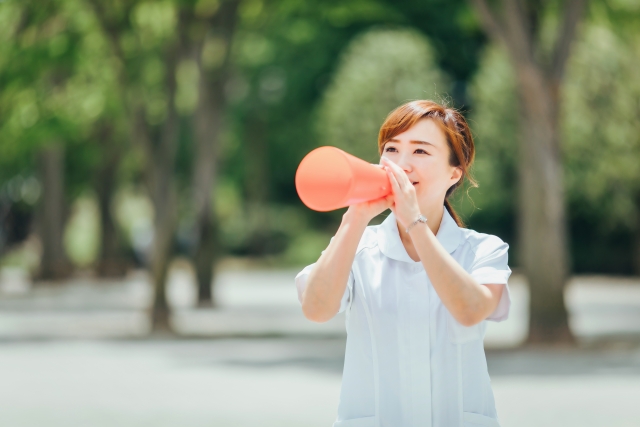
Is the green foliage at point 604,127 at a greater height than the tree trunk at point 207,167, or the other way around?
the green foliage at point 604,127

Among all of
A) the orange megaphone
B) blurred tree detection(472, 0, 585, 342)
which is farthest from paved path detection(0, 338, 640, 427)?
the orange megaphone

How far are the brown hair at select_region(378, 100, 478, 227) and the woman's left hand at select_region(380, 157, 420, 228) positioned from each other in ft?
0.73

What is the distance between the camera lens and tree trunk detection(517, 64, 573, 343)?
14180 mm

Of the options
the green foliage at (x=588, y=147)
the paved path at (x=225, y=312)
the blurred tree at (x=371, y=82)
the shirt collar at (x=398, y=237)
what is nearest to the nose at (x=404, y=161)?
the shirt collar at (x=398, y=237)

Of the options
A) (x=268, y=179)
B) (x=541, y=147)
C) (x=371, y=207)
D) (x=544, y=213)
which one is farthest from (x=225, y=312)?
(x=268, y=179)

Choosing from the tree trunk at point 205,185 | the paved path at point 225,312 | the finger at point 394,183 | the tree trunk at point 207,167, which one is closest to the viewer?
the finger at point 394,183

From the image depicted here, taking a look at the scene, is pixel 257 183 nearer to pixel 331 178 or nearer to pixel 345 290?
pixel 345 290

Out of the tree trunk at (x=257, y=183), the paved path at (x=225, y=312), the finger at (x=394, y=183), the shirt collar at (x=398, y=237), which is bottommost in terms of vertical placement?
the shirt collar at (x=398, y=237)

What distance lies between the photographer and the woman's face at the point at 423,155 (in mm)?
2766

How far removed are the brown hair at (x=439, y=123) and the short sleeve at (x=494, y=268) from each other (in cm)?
22

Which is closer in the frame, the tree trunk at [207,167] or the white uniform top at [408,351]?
the white uniform top at [408,351]

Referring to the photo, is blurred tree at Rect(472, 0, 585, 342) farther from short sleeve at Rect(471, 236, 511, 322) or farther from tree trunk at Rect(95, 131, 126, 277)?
tree trunk at Rect(95, 131, 126, 277)

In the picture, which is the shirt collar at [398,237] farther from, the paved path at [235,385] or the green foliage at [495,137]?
the green foliage at [495,137]

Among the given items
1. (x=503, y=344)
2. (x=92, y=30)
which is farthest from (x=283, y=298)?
(x=503, y=344)
